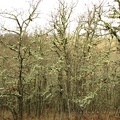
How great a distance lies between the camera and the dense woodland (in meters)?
19.1

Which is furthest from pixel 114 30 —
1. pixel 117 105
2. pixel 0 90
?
pixel 117 105

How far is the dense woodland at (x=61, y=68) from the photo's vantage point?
1906 cm

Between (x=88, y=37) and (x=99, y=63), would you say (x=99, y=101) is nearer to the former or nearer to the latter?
(x=88, y=37)

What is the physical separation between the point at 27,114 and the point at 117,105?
10.6 meters

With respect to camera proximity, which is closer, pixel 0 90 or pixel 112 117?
pixel 0 90

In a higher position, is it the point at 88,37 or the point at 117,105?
the point at 88,37

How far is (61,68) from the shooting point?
77.3ft

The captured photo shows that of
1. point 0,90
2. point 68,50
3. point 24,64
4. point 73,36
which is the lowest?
point 0,90

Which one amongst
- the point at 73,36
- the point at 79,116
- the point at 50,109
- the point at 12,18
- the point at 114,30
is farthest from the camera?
the point at 50,109

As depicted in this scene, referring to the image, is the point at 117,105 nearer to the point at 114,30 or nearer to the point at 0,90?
the point at 0,90

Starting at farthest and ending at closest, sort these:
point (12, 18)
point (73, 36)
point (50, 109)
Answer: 1. point (50, 109)
2. point (73, 36)
3. point (12, 18)

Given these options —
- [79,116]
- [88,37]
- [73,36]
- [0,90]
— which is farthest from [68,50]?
[0,90]

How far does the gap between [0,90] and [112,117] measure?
50.2ft

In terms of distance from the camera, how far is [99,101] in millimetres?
34656
